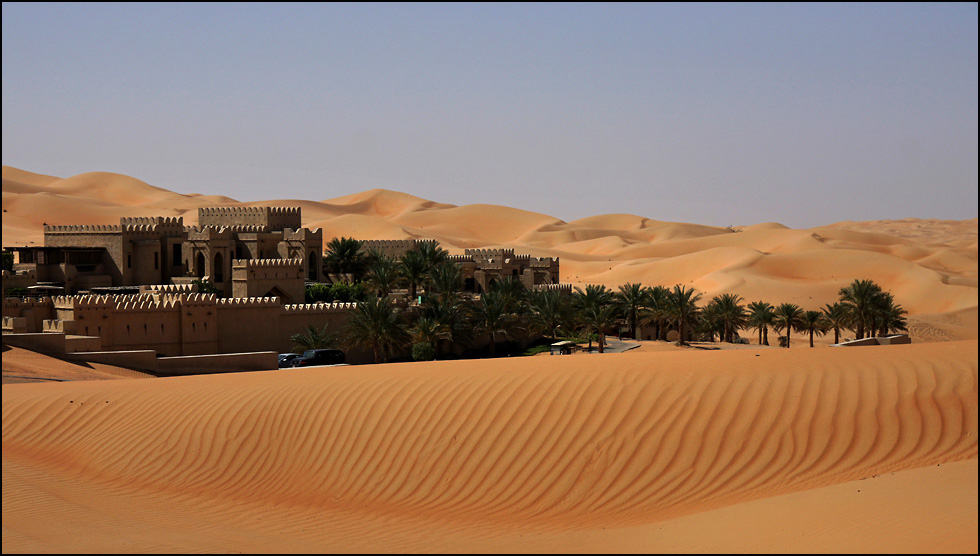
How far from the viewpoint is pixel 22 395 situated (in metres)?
16.4

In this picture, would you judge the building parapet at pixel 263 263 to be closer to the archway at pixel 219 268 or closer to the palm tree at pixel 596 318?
the archway at pixel 219 268

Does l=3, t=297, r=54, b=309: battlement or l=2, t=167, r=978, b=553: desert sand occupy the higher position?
l=3, t=297, r=54, b=309: battlement

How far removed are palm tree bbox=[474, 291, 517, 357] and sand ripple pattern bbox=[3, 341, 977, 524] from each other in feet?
65.4

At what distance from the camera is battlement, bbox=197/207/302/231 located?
4853 centimetres

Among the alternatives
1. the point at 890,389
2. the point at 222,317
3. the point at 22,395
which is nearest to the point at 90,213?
the point at 222,317

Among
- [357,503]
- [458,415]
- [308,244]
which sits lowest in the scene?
[357,503]

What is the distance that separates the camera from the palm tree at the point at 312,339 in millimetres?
32875

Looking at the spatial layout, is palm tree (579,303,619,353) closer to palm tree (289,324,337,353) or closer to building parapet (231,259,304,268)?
palm tree (289,324,337,353)

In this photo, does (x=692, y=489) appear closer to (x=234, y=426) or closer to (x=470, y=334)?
(x=234, y=426)

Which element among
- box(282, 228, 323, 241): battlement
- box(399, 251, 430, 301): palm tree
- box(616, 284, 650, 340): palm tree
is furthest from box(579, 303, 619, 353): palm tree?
box(282, 228, 323, 241): battlement

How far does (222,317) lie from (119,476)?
1905 cm

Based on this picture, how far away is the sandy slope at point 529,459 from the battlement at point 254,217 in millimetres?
33058

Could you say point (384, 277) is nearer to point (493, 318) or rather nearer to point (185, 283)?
point (493, 318)

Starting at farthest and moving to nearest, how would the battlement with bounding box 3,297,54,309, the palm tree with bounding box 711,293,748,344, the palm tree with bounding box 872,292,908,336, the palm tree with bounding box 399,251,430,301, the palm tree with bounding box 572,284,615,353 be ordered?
the palm tree with bounding box 711,293,748,344 → the palm tree with bounding box 399,251,430,301 → the palm tree with bounding box 872,292,908,336 → the palm tree with bounding box 572,284,615,353 → the battlement with bounding box 3,297,54,309
